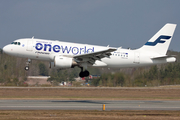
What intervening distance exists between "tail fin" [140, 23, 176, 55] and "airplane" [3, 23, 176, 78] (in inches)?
40.4

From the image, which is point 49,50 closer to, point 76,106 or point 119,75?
point 76,106

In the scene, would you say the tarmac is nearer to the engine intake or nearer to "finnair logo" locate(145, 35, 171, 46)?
the engine intake

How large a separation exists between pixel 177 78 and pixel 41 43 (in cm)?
3834

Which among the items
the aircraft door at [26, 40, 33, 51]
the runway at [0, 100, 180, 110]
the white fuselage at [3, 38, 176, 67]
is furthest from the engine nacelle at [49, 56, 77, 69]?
the runway at [0, 100, 180, 110]

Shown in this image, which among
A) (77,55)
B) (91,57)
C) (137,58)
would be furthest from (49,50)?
(137,58)

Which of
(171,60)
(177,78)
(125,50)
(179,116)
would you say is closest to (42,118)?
(179,116)

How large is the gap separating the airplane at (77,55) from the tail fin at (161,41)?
1.03 meters

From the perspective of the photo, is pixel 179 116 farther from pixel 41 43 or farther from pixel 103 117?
pixel 41 43

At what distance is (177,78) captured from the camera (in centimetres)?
6184

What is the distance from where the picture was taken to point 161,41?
39.7 metres

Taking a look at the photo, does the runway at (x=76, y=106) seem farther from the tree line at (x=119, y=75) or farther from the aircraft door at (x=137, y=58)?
the tree line at (x=119, y=75)

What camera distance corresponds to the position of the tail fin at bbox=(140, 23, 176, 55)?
129 ft

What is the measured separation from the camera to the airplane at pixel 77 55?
33.8 metres

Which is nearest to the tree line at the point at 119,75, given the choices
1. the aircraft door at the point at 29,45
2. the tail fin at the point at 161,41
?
the tail fin at the point at 161,41
